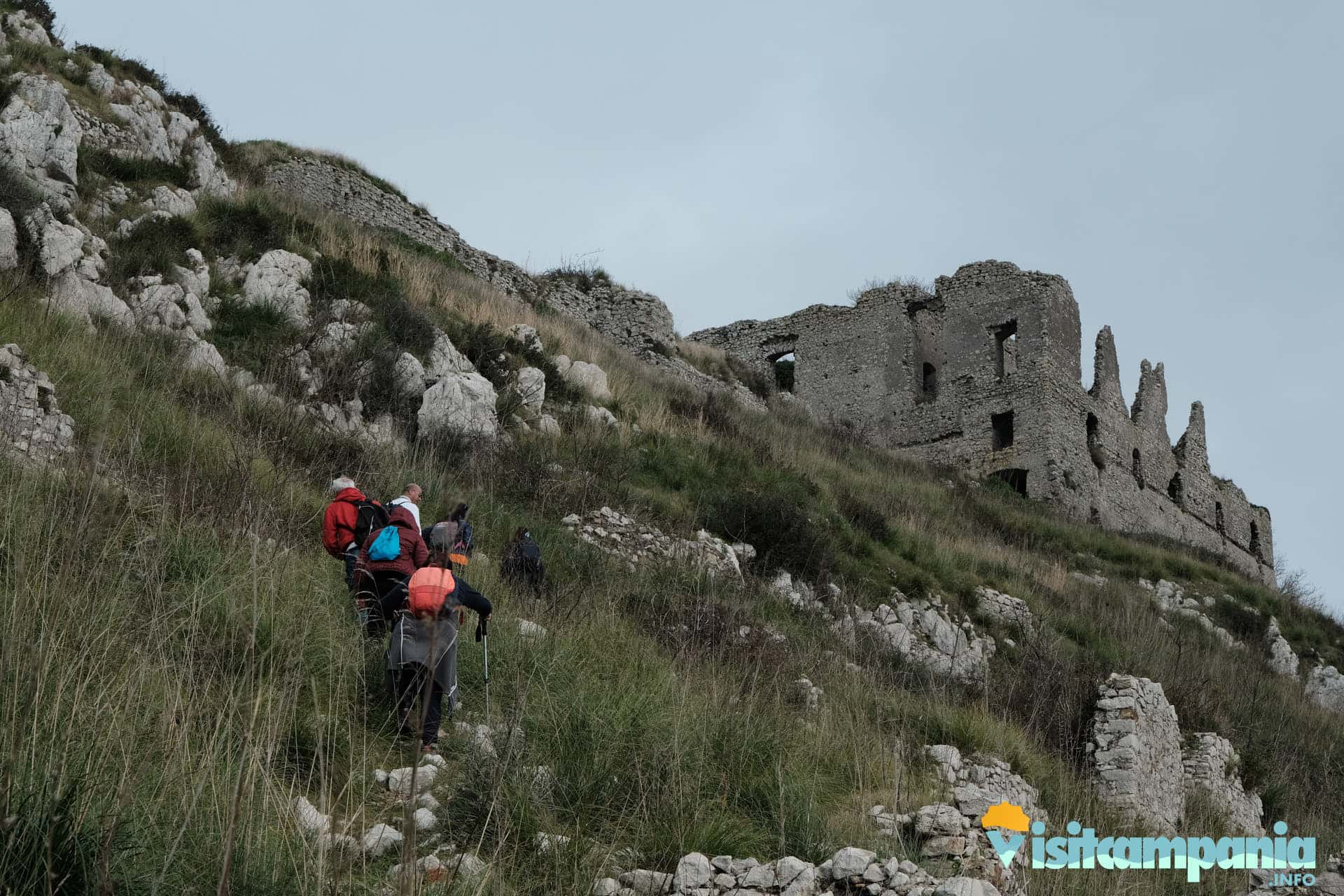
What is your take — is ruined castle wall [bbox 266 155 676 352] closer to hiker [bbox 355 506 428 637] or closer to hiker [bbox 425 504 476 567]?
hiker [bbox 425 504 476 567]

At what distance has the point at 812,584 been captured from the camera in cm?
1194

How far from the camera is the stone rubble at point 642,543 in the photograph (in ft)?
35.8

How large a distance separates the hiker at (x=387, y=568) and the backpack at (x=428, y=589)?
0.77m

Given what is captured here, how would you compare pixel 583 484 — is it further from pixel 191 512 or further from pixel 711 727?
pixel 711 727

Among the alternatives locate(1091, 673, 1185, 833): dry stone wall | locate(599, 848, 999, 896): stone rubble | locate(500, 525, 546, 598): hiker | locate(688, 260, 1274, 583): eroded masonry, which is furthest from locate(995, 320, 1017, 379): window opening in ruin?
locate(599, 848, 999, 896): stone rubble

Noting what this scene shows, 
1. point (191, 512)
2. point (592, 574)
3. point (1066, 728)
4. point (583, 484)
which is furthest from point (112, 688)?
point (583, 484)

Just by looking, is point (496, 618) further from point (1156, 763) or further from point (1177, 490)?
point (1177, 490)

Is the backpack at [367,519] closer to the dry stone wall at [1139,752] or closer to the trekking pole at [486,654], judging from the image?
the trekking pole at [486,654]

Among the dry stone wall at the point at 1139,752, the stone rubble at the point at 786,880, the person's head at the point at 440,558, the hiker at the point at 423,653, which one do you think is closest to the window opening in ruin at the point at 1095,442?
the dry stone wall at the point at 1139,752

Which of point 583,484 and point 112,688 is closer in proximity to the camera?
point 112,688

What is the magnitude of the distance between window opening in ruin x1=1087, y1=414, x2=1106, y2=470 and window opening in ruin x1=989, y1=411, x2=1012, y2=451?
6.01ft

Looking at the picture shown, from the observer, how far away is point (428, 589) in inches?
211

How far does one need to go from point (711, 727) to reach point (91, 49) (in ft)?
49.7

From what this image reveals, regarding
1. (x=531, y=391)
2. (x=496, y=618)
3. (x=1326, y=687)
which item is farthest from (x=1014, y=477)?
(x=496, y=618)
